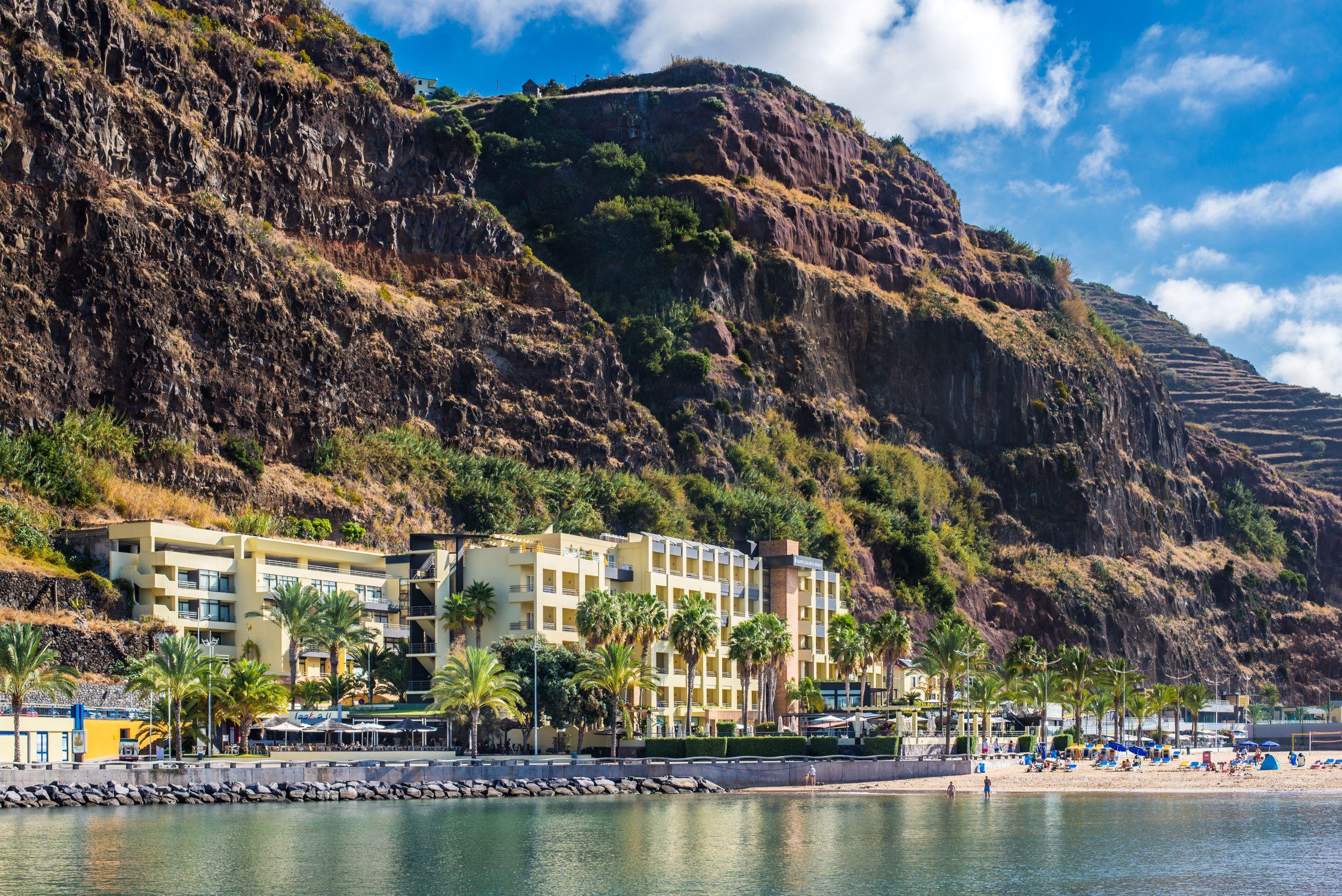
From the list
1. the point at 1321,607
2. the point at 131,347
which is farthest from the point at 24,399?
the point at 1321,607

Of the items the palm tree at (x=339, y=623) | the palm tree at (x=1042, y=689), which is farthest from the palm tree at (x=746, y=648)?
the palm tree at (x=1042, y=689)

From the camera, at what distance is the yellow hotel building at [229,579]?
89250mm

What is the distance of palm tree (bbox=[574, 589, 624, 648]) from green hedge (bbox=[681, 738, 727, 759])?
7.59 m

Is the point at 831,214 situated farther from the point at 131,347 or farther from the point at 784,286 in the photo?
the point at 131,347

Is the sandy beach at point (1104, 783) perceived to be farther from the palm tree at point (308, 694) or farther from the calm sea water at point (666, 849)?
the palm tree at point (308, 694)

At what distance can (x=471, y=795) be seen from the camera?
70688 millimetres

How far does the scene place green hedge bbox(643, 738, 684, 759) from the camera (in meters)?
81.6

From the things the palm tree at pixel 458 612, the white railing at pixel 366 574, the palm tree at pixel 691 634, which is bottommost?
the palm tree at pixel 691 634

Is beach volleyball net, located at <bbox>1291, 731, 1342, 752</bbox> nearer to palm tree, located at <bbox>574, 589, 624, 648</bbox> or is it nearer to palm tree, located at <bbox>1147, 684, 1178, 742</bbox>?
palm tree, located at <bbox>1147, 684, 1178, 742</bbox>

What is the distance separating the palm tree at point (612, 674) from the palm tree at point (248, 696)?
52.5 ft

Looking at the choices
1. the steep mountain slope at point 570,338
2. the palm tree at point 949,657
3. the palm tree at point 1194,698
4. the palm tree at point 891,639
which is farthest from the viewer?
the palm tree at point 1194,698

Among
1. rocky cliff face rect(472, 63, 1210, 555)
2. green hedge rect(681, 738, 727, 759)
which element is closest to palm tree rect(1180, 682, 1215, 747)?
rocky cliff face rect(472, 63, 1210, 555)

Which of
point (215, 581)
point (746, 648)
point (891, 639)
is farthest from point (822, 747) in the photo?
point (215, 581)

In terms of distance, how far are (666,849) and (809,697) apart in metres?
49.6
